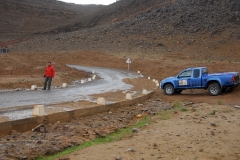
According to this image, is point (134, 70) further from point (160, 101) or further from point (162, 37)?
point (160, 101)

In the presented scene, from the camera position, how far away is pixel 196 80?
19.2m

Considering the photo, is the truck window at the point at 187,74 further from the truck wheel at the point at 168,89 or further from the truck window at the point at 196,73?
the truck wheel at the point at 168,89

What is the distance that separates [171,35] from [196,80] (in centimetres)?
3773

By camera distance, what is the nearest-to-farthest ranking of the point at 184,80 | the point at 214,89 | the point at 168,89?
the point at 214,89 → the point at 184,80 → the point at 168,89

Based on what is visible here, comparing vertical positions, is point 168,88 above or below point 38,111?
above

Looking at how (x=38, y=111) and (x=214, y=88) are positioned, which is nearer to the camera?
(x=38, y=111)

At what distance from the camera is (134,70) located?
1703 inches

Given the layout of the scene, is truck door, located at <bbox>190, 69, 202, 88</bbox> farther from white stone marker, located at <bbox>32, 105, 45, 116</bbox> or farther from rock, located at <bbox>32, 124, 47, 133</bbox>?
rock, located at <bbox>32, 124, 47, 133</bbox>

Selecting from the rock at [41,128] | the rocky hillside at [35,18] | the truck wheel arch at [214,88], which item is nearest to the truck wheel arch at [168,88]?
the truck wheel arch at [214,88]

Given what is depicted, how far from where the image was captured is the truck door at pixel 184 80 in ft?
64.1

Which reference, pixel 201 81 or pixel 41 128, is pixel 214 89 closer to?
pixel 201 81

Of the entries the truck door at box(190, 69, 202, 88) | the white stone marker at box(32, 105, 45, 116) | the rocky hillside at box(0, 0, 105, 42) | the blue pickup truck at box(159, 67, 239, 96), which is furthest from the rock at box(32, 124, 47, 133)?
the rocky hillside at box(0, 0, 105, 42)

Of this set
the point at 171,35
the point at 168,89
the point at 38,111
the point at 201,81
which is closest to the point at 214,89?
the point at 201,81

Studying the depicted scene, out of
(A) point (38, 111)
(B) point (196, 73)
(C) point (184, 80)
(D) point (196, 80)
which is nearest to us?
(A) point (38, 111)
